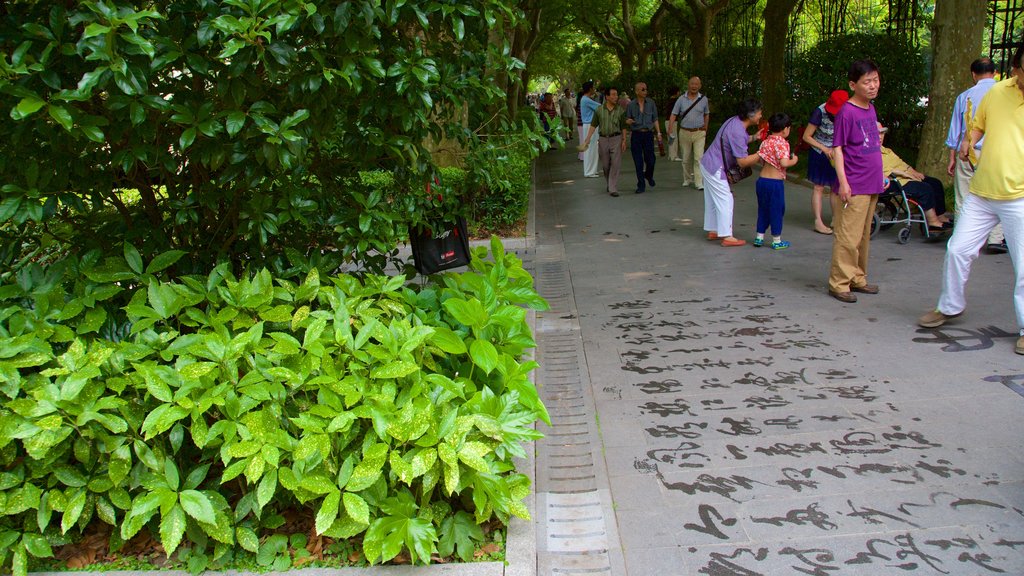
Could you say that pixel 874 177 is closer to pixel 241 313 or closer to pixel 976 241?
pixel 976 241

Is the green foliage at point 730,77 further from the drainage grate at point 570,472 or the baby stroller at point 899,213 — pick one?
the drainage grate at point 570,472

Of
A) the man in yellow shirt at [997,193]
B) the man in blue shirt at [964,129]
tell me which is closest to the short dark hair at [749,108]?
the man in blue shirt at [964,129]

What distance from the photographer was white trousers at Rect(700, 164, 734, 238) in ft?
30.2

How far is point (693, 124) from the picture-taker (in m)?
13.6

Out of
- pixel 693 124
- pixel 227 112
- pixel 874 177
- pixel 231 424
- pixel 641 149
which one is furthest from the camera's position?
pixel 641 149

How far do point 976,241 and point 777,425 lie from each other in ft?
7.92

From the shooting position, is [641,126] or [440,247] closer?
[440,247]

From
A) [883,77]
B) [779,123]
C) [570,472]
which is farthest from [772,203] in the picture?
[883,77]

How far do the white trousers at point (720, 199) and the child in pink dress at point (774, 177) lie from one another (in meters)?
0.36

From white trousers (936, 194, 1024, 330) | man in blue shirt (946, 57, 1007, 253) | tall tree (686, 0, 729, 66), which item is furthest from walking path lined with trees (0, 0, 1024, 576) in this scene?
tall tree (686, 0, 729, 66)

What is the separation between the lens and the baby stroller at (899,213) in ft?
28.5

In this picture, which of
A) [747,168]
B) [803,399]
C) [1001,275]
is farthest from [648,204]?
[803,399]

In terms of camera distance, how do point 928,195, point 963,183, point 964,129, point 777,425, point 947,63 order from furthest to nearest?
1. point 947,63
2. point 928,195
3. point 963,183
4. point 964,129
5. point 777,425

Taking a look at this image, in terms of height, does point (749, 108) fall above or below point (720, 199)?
above
